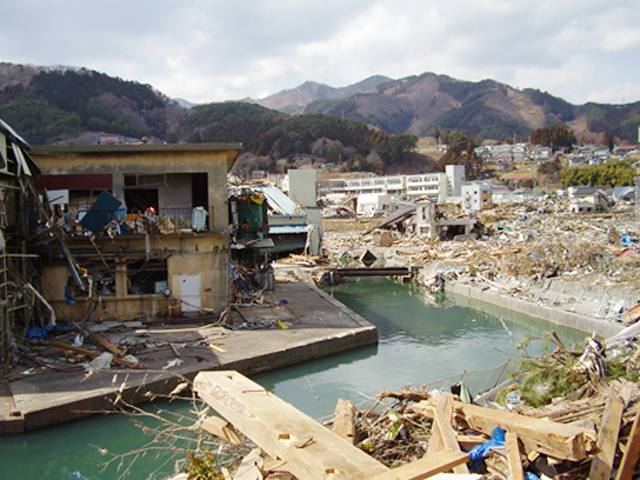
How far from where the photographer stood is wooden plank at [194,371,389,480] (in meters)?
3.88

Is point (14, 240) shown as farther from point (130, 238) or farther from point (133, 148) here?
point (133, 148)

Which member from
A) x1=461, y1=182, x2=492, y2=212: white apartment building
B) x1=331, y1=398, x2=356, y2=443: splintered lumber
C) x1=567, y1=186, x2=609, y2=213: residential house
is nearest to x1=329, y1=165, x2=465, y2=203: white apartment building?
x1=461, y1=182, x2=492, y2=212: white apartment building

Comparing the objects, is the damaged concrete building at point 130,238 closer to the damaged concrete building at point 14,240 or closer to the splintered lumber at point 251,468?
the damaged concrete building at point 14,240

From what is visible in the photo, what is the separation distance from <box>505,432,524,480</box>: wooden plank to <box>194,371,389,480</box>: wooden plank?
130 cm

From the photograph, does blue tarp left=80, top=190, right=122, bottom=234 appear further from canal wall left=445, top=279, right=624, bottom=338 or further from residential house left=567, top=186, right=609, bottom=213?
residential house left=567, top=186, right=609, bottom=213

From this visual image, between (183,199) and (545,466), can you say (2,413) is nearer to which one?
(545,466)

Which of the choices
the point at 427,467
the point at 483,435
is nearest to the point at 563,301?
the point at 483,435

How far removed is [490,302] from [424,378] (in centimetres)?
1134

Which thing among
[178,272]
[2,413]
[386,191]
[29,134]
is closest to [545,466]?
[2,413]

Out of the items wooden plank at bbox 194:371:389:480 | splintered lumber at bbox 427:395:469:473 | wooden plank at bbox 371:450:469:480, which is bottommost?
splintered lumber at bbox 427:395:469:473

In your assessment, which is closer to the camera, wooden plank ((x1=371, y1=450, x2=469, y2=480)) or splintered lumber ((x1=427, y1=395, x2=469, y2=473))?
wooden plank ((x1=371, y1=450, x2=469, y2=480))

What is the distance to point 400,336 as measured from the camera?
18812 mm

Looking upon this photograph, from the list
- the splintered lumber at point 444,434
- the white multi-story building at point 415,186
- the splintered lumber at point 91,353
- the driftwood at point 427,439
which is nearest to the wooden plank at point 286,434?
the driftwood at point 427,439

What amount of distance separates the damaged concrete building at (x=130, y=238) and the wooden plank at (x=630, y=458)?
1344 cm
